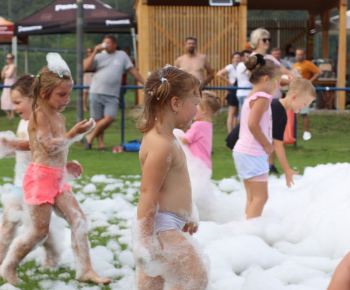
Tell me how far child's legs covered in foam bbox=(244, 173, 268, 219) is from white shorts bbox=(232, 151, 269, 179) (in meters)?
0.04

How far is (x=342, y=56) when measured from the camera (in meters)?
17.8

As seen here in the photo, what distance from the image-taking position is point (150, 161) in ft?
9.37

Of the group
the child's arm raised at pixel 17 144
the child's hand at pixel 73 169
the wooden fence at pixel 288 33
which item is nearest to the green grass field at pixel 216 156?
the child's hand at pixel 73 169

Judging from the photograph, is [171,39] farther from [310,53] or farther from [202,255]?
[202,255]

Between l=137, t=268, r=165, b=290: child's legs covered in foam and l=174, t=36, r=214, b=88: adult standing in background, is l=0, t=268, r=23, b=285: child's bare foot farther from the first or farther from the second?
l=174, t=36, r=214, b=88: adult standing in background

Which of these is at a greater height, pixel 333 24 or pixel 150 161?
pixel 333 24

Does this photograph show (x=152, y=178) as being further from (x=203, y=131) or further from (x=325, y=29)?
(x=325, y=29)

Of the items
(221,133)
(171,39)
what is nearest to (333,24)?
(171,39)

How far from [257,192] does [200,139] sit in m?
0.96

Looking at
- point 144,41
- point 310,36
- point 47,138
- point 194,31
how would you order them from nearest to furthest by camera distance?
point 47,138 → point 144,41 → point 194,31 → point 310,36

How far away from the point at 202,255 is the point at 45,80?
166cm

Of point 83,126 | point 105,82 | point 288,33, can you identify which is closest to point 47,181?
point 83,126

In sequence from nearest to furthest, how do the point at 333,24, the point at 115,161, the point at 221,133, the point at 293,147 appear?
the point at 115,161
the point at 293,147
the point at 221,133
the point at 333,24

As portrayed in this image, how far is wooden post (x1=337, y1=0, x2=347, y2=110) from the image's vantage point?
1747 centimetres
